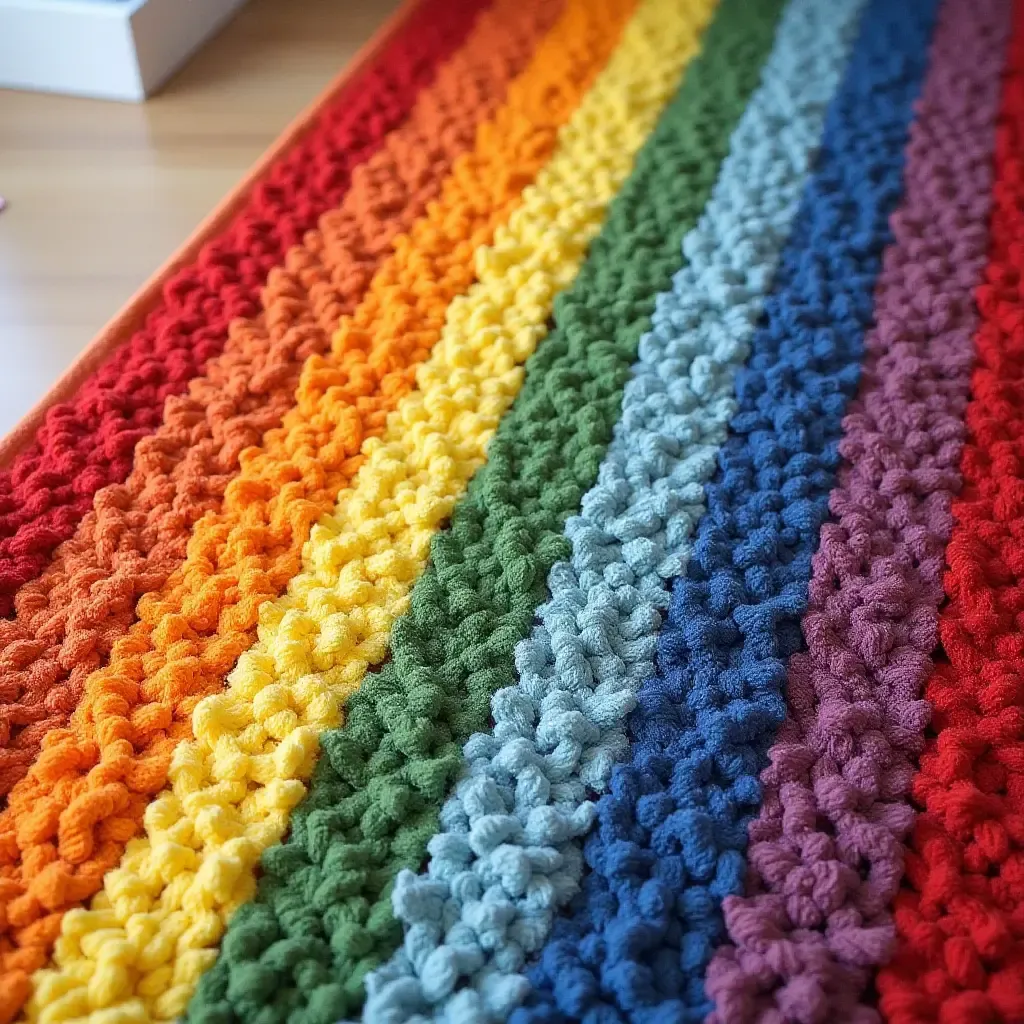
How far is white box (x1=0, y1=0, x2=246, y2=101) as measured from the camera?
127cm

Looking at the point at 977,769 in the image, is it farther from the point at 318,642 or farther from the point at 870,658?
the point at 318,642

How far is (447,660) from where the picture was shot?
0.84 meters

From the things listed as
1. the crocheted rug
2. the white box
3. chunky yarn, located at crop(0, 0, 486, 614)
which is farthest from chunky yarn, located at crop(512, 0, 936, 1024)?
the white box

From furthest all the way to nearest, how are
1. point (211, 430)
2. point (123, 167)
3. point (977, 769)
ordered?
point (123, 167) → point (211, 430) → point (977, 769)

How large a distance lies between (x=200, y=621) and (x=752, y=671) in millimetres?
391

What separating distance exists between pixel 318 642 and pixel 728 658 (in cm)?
29

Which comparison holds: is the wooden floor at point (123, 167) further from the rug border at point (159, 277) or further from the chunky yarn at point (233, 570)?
the chunky yarn at point (233, 570)

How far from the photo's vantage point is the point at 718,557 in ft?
2.94

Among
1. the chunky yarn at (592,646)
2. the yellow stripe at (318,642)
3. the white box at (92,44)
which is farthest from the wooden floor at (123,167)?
the chunky yarn at (592,646)

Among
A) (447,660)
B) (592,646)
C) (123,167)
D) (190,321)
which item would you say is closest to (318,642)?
(447,660)

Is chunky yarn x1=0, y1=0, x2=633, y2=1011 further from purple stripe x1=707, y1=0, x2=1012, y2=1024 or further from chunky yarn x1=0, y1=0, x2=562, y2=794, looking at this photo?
purple stripe x1=707, y1=0, x2=1012, y2=1024

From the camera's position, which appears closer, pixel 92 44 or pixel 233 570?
pixel 233 570

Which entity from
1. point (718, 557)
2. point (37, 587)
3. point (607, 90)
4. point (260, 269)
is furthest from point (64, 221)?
point (718, 557)

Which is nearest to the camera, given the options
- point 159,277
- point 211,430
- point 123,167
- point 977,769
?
point 977,769
